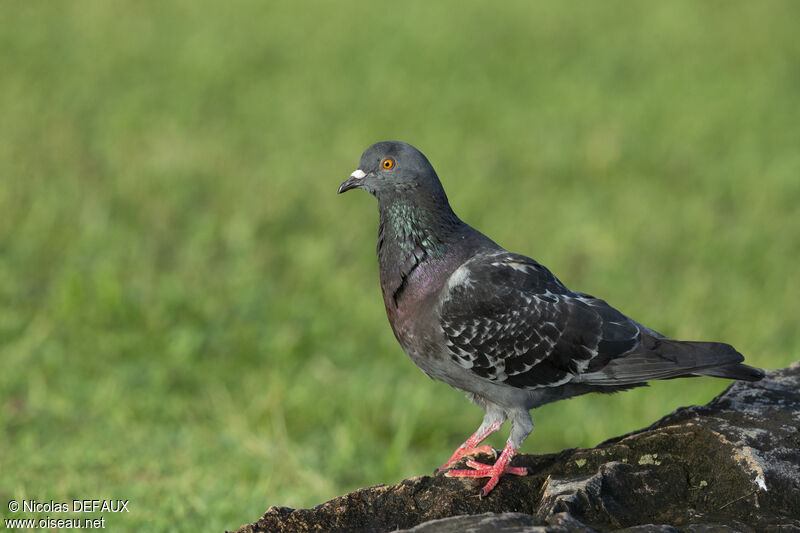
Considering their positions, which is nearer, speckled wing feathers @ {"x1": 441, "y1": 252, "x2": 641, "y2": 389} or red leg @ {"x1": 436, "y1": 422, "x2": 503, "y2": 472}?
speckled wing feathers @ {"x1": 441, "y1": 252, "x2": 641, "y2": 389}

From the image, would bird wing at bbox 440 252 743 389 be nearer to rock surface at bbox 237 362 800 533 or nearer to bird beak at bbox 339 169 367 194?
rock surface at bbox 237 362 800 533

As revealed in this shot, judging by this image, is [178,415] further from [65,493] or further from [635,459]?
[635,459]

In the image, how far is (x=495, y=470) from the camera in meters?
3.90

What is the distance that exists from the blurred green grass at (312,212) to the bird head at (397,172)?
2194mm

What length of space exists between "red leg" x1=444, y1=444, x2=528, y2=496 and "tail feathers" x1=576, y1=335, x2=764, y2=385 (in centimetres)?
60

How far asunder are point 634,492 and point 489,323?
1087mm

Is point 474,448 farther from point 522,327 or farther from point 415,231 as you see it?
point 415,231

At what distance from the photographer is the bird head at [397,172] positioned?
14.3ft

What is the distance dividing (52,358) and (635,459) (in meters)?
5.06

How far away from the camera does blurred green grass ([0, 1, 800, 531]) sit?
6535mm

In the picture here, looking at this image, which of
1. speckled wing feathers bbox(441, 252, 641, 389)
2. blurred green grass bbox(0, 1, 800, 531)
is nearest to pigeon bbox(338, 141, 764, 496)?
speckled wing feathers bbox(441, 252, 641, 389)

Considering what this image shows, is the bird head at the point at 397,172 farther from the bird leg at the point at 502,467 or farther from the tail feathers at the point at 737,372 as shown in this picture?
the tail feathers at the point at 737,372

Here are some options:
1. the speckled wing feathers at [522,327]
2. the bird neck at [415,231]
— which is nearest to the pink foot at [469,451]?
the speckled wing feathers at [522,327]

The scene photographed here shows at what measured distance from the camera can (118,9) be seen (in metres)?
13.6
